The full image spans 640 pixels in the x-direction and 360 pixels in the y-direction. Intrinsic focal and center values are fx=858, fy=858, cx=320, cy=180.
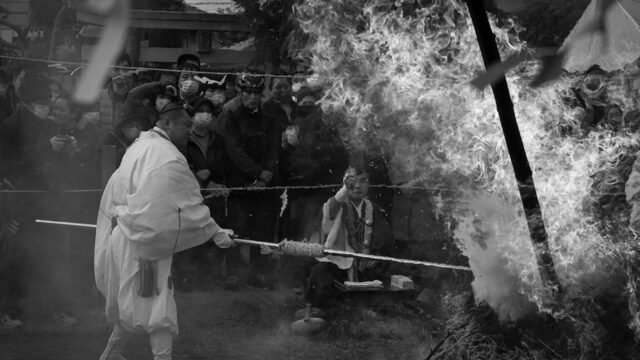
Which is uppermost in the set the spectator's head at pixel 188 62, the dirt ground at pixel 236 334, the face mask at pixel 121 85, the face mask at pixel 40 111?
the spectator's head at pixel 188 62

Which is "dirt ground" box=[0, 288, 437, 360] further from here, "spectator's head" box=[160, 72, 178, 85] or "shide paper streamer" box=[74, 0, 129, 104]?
"shide paper streamer" box=[74, 0, 129, 104]

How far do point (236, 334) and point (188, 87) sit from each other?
9.75ft

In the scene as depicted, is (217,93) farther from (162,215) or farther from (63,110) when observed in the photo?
(162,215)

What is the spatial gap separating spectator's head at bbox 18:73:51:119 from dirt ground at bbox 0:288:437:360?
1.87m

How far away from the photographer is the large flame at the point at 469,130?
175 inches

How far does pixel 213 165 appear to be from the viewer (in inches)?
356

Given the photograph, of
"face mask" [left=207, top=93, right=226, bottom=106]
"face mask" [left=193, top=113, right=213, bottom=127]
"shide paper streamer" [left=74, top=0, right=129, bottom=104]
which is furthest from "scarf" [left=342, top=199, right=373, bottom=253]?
"shide paper streamer" [left=74, top=0, right=129, bottom=104]

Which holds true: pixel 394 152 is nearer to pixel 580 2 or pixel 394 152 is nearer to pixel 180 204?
pixel 580 2

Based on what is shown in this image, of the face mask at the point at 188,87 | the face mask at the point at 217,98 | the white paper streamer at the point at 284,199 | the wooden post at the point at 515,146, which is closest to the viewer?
the wooden post at the point at 515,146

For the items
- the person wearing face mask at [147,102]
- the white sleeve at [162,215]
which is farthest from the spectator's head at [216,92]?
the white sleeve at [162,215]

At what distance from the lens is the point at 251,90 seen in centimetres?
925

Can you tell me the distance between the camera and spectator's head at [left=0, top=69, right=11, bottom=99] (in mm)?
8627

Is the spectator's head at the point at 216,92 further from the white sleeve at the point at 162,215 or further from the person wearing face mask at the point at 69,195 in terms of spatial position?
the white sleeve at the point at 162,215

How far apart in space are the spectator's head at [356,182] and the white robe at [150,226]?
2.43 meters
